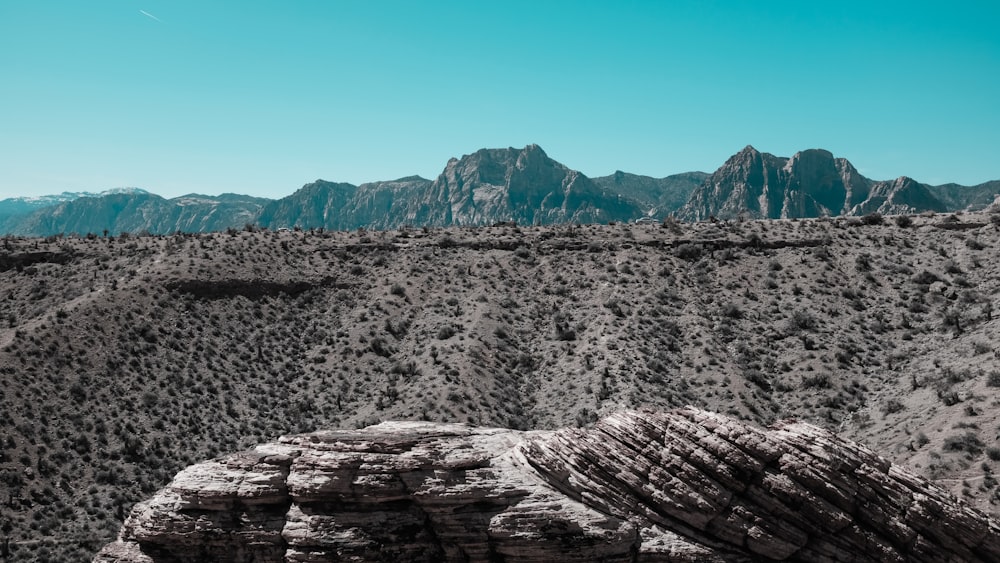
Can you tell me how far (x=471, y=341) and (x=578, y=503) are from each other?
97.5 feet

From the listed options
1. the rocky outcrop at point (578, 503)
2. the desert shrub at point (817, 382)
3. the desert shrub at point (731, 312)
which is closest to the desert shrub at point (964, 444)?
the desert shrub at point (817, 382)

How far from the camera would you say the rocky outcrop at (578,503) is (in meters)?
13.6

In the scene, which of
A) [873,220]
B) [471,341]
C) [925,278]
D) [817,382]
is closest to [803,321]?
[817,382]

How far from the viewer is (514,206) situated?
630ft

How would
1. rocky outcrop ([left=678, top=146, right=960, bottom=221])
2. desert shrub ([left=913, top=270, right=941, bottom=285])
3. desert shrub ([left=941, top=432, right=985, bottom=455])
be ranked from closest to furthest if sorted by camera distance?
desert shrub ([left=941, top=432, right=985, bottom=455]) → desert shrub ([left=913, top=270, right=941, bottom=285]) → rocky outcrop ([left=678, top=146, right=960, bottom=221])

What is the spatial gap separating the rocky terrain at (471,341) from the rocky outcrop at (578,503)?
12.3 m

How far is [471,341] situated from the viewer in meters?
43.8

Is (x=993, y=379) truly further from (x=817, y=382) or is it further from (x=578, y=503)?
(x=578, y=503)

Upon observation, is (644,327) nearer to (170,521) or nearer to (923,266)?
(923,266)

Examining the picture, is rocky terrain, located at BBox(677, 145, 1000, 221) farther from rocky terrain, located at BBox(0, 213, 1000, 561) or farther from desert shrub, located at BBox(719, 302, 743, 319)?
desert shrub, located at BBox(719, 302, 743, 319)

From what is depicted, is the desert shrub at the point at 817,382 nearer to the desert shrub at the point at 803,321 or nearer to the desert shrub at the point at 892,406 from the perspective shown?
the desert shrub at the point at 892,406

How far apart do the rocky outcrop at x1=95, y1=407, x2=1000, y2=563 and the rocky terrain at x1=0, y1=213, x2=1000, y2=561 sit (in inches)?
486

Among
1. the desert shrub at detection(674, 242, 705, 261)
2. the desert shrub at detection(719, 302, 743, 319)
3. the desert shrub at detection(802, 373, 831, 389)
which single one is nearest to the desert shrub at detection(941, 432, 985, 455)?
the desert shrub at detection(802, 373, 831, 389)

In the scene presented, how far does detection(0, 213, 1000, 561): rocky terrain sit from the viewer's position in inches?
1248
